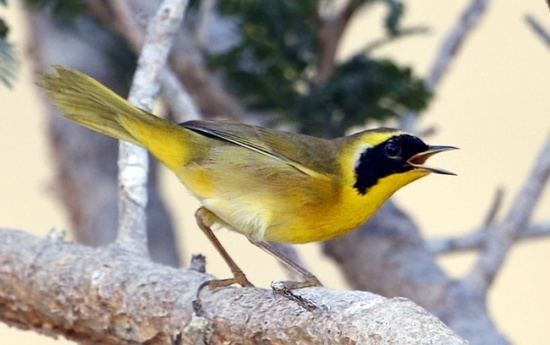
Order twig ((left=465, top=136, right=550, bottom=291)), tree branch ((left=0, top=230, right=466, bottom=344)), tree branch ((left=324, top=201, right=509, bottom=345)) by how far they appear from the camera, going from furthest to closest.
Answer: twig ((left=465, top=136, right=550, bottom=291)) < tree branch ((left=324, top=201, right=509, bottom=345)) < tree branch ((left=0, top=230, right=466, bottom=344))

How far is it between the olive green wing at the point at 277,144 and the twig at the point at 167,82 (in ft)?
1.36

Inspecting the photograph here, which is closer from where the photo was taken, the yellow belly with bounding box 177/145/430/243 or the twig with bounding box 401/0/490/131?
the yellow belly with bounding box 177/145/430/243

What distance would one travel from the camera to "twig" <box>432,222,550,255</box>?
3371 millimetres

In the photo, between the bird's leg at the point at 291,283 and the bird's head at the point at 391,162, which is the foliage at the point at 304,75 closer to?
the bird's head at the point at 391,162

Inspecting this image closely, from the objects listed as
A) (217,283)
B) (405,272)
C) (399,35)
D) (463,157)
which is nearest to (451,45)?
(399,35)

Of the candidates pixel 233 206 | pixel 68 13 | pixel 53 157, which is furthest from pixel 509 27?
pixel 233 206

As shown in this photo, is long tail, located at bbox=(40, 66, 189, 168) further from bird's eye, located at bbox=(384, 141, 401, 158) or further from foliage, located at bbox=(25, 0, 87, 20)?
foliage, located at bbox=(25, 0, 87, 20)

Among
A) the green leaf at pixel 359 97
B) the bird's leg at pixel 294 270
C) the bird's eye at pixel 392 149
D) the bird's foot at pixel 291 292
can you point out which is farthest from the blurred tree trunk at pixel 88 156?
the bird's foot at pixel 291 292

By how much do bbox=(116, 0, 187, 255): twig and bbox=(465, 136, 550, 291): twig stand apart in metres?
0.90

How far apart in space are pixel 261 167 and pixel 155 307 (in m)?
0.39

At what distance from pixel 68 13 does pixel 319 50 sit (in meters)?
0.66

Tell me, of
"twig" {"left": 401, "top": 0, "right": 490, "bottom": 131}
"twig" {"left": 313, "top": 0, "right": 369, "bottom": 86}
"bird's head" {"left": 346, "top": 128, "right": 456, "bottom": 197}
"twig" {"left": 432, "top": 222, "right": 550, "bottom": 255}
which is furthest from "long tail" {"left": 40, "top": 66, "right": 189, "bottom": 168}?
"twig" {"left": 432, "top": 222, "right": 550, "bottom": 255}

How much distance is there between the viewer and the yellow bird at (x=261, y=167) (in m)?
2.53

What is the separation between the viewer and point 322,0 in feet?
10.5
